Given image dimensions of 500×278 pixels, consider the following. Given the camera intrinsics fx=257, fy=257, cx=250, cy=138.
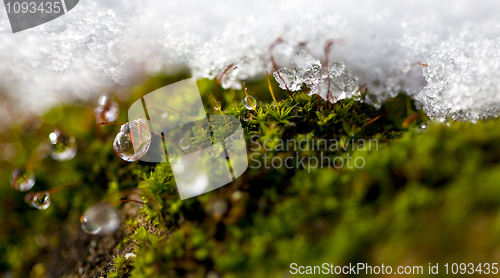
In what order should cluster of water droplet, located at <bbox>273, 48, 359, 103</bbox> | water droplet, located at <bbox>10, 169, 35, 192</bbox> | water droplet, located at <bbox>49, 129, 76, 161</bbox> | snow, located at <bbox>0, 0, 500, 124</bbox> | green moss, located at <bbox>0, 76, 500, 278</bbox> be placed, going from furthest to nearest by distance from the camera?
water droplet, located at <bbox>10, 169, 35, 192</bbox>
water droplet, located at <bbox>49, 129, 76, 161</bbox>
snow, located at <bbox>0, 0, 500, 124</bbox>
cluster of water droplet, located at <bbox>273, 48, 359, 103</bbox>
green moss, located at <bbox>0, 76, 500, 278</bbox>

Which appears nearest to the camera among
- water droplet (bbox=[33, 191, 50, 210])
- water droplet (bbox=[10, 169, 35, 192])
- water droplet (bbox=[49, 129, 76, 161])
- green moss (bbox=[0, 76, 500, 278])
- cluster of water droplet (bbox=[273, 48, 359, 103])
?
green moss (bbox=[0, 76, 500, 278])

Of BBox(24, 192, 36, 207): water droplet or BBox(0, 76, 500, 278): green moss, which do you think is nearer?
BBox(0, 76, 500, 278): green moss

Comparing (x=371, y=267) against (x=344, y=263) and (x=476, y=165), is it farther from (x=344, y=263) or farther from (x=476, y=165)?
(x=476, y=165)

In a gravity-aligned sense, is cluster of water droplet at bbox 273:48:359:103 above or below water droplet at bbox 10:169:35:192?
above

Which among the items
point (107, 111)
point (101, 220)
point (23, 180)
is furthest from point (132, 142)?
point (23, 180)

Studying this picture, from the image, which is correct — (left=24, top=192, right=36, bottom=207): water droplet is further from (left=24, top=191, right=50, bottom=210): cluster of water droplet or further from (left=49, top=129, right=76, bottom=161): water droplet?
(left=49, top=129, right=76, bottom=161): water droplet

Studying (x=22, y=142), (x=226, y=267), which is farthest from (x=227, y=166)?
(x=22, y=142)

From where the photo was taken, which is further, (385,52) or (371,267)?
(385,52)

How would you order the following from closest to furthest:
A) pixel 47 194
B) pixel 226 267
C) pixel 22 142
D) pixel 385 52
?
pixel 226 267 < pixel 385 52 < pixel 47 194 < pixel 22 142

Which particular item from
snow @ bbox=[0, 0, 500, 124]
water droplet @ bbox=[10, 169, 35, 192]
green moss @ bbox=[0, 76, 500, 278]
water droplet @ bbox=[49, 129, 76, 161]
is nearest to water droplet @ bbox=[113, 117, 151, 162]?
green moss @ bbox=[0, 76, 500, 278]
